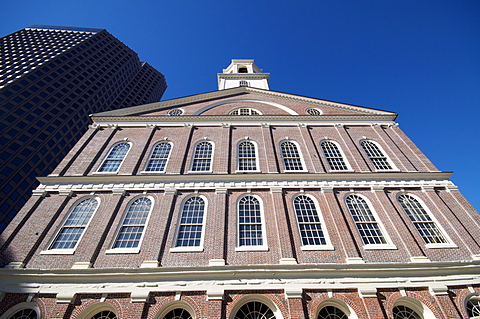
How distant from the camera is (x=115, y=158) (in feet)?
59.9

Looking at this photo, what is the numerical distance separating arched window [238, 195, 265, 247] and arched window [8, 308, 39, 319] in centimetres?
964

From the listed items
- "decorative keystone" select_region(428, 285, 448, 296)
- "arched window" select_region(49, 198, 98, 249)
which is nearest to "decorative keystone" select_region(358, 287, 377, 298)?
"decorative keystone" select_region(428, 285, 448, 296)

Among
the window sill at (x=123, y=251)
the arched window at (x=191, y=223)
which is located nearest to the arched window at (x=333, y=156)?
the arched window at (x=191, y=223)

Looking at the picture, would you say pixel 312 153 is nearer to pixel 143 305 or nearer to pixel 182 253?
pixel 182 253

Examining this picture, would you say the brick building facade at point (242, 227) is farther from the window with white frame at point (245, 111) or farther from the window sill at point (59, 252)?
the window with white frame at point (245, 111)

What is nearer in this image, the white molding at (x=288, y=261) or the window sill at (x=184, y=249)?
the white molding at (x=288, y=261)

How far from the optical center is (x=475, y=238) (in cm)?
1387

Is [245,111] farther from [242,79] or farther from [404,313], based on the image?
[404,313]

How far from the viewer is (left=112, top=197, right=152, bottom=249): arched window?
13.3 meters

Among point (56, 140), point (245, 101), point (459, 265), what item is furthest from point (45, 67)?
point (459, 265)

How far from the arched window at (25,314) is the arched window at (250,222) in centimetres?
964

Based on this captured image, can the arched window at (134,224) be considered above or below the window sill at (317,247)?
above

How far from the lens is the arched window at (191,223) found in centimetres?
1331

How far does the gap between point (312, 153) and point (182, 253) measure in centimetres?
1146
